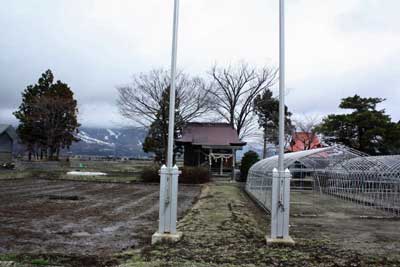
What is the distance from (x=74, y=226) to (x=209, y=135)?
22759 millimetres

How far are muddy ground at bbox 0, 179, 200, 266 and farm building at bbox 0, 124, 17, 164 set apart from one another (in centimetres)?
2773

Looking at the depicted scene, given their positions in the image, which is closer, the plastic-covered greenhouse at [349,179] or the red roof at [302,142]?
the plastic-covered greenhouse at [349,179]

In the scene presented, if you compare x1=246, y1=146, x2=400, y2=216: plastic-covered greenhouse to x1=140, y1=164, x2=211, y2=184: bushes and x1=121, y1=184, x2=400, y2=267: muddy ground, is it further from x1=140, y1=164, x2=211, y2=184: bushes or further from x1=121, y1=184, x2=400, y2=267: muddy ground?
x1=140, y1=164, x2=211, y2=184: bushes

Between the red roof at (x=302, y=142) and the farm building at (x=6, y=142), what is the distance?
2805cm

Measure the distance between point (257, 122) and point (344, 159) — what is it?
21617mm

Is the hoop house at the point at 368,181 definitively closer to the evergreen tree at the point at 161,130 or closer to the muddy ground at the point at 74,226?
the muddy ground at the point at 74,226

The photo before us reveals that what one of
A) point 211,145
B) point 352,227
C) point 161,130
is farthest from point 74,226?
point 161,130

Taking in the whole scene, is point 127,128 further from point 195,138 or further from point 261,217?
point 261,217

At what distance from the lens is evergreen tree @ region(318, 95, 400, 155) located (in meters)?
24.9

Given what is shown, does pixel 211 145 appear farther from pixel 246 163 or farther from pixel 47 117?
pixel 47 117

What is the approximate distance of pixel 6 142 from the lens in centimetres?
3869

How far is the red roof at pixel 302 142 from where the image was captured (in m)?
37.7

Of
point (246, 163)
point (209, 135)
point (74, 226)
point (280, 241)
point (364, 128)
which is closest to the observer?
point (280, 241)

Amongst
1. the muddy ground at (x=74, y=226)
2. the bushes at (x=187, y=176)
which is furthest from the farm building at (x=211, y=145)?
the muddy ground at (x=74, y=226)
